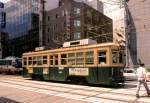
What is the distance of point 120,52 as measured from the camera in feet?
64.4

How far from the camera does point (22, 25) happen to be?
7781 cm

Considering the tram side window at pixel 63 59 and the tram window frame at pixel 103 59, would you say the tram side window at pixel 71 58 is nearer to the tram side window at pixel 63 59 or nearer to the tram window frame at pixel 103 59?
the tram side window at pixel 63 59

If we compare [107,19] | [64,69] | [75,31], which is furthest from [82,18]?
[64,69]

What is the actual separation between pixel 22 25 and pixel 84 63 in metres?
59.4

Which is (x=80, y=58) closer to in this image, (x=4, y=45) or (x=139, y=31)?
(x=139, y=31)

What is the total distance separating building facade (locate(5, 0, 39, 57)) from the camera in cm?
7362

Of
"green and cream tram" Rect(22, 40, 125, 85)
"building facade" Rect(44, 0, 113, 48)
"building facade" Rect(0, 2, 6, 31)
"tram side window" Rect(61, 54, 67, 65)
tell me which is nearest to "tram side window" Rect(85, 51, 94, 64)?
"green and cream tram" Rect(22, 40, 125, 85)

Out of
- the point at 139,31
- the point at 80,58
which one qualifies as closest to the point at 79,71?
the point at 80,58

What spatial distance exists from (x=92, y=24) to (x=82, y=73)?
4768cm

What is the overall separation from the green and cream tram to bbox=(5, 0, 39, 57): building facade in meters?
48.0

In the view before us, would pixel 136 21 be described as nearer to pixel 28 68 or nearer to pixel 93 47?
pixel 28 68

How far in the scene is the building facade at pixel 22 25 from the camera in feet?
242

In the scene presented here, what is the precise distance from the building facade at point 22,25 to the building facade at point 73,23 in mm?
3349

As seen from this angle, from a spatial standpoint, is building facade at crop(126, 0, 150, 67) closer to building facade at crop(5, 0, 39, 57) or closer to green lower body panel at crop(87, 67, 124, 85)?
green lower body panel at crop(87, 67, 124, 85)
